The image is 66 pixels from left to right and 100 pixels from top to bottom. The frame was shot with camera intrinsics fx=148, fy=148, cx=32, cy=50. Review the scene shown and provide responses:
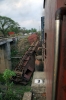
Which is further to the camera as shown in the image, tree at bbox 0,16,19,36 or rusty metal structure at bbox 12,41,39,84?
tree at bbox 0,16,19,36

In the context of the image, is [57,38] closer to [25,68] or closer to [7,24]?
[25,68]

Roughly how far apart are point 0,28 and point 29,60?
64.6ft

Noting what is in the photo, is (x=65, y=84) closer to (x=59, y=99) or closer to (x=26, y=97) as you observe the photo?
(x=59, y=99)

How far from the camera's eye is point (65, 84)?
3.72ft

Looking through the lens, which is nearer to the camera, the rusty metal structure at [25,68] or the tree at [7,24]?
the rusty metal structure at [25,68]

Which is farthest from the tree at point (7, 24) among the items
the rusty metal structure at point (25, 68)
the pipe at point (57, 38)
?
the pipe at point (57, 38)

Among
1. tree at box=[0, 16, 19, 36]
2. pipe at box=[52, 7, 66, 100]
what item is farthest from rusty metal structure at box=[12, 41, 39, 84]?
tree at box=[0, 16, 19, 36]

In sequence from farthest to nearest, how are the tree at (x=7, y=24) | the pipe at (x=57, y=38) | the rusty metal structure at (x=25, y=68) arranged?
the tree at (x=7, y=24)
the rusty metal structure at (x=25, y=68)
the pipe at (x=57, y=38)

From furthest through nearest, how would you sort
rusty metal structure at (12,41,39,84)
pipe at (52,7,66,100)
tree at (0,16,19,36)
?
tree at (0,16,19,36) < rusty metal structure at (12,41,39,84) < pipe at (52,7,66,100)

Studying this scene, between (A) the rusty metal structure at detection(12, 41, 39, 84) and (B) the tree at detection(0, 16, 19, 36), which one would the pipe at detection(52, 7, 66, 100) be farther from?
(B) the tree at detection(0, 16, 19, 36)

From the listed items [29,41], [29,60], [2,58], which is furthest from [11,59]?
[29,60]

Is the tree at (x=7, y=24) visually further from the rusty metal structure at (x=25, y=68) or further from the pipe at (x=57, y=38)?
the pipe at (x=57, y=38)

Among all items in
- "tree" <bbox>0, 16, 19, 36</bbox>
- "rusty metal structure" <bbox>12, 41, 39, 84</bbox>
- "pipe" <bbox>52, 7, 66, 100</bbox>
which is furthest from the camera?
"tree" <bbox>0, 16, 19, 36</bbox>

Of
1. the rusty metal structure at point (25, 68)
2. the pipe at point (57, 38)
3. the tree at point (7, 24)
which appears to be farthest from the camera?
the tree at point (7, 24)
